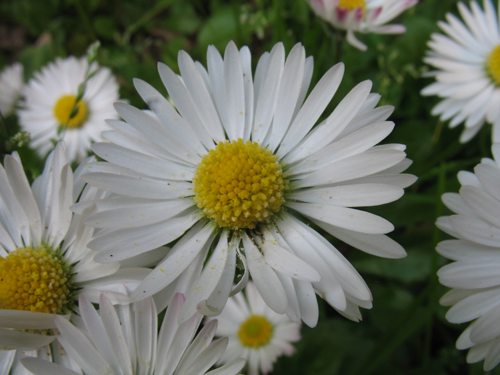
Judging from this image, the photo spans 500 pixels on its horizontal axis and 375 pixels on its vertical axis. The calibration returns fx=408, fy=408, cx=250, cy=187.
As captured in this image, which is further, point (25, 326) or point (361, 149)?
point (361, 149)

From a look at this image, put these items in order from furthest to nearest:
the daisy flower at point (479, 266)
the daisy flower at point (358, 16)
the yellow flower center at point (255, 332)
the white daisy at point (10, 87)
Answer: the white daisy at point (10, 87), the yellow flower center at point (255, 332), the daisy flower at point (358, 16), the daisy flower at point (479, 266)

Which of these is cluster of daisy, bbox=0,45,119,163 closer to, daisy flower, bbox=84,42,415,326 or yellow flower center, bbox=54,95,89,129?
yellow flower center, bbox=54,95,89,129

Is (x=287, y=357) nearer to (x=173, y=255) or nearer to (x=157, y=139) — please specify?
(x=173, y=255)

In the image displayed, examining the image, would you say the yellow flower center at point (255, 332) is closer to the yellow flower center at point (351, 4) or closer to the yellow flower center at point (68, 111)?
the yellow flower center at point (351, 4)

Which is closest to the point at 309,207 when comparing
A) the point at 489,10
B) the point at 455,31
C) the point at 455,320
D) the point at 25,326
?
the point at 455,320

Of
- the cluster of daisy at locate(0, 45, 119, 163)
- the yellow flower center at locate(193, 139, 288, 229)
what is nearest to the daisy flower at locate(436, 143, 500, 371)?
the yellow flower center at locate(193, 139, 288, 229)

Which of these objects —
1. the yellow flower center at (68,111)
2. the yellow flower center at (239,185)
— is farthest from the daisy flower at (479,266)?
the yellow flower center at (68,111)
